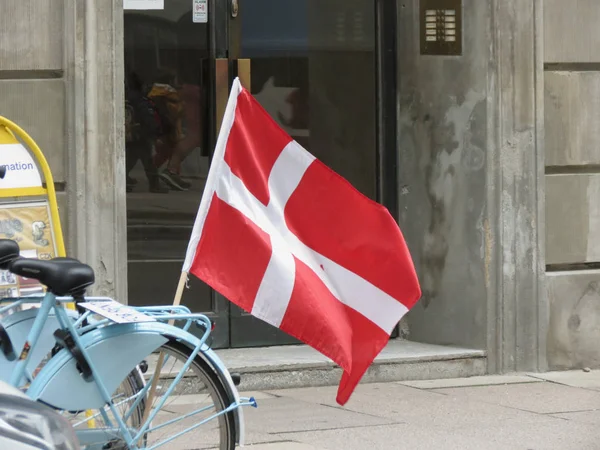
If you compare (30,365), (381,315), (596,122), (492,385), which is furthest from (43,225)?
(596,122)

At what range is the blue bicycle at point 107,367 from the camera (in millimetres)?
4559

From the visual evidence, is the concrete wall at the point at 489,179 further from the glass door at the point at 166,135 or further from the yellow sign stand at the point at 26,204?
the yellow sign stand at the point at 26,204

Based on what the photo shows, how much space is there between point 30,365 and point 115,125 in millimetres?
3006

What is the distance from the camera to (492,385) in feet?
26.6

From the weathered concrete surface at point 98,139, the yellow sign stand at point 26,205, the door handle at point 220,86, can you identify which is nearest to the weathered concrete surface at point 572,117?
the door handle at point 220,86

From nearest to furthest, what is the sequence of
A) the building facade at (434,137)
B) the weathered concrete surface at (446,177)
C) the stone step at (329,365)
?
the stone step at (329,365), the building facade at (434,137), the weathered concrete surface at (446,177)

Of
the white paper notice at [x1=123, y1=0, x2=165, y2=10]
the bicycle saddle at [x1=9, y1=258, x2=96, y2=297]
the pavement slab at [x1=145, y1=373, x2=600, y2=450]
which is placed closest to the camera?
the bicycle saddle at [x1=9, y1=258, x2=96, y2=297]

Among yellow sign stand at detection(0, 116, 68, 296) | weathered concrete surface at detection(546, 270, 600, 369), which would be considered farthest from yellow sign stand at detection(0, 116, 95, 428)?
weathered concrete surface at detection(546, 270, 600, 369)

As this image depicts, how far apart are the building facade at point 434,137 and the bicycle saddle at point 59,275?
3601 millimetres

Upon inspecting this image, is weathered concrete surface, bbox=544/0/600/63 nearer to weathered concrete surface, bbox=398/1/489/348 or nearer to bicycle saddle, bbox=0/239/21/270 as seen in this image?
weathered concrete surface, bbox=398/1/489/348

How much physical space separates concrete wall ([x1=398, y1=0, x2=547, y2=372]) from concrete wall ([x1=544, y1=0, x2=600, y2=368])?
0.45ft

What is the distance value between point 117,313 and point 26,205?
5.03ft

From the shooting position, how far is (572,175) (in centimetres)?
864

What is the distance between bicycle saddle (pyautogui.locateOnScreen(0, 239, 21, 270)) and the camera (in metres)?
4.81
